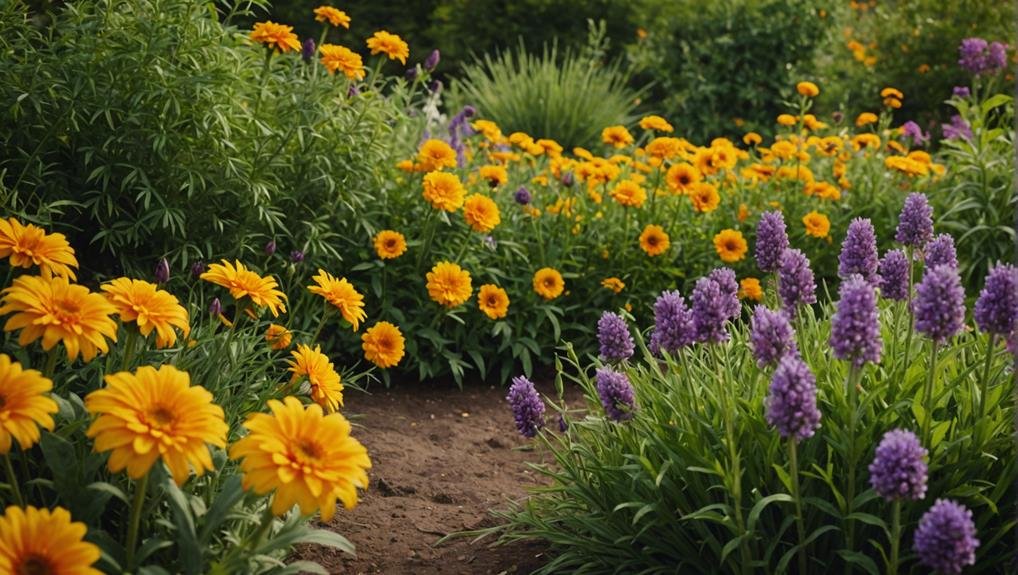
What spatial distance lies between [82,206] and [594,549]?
89.1 inches

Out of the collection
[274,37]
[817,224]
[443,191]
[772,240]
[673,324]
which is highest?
[274,37]

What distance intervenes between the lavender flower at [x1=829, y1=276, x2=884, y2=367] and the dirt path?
123cm

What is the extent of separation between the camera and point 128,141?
13.2ft

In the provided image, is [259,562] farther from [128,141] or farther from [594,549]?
[128,141]

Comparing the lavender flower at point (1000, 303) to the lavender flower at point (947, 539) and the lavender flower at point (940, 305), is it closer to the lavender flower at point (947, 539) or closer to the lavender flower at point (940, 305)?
the lavender flower at point (940, 305)

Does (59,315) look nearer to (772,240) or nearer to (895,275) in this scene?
(772,240)

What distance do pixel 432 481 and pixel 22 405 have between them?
1900 millimetres

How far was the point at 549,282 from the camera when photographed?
15.9 feet

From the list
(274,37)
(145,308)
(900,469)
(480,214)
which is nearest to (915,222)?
(900,469)

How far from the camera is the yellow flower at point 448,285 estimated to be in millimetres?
4355

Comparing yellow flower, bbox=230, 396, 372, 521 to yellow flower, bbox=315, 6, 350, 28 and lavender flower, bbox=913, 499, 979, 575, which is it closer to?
lavender flower, bbox=913, 499, 979, 575

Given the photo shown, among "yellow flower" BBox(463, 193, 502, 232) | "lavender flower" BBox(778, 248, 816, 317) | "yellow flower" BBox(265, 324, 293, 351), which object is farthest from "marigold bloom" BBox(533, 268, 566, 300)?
"lavender flower" BBox(778, 248, 816, 317)

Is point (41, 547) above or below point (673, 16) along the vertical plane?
below

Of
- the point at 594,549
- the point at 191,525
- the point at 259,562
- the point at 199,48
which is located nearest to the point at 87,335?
the point at 191,525
